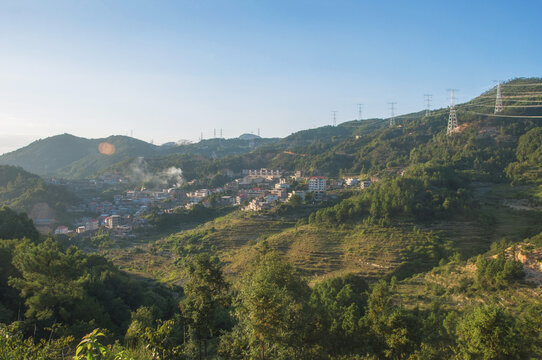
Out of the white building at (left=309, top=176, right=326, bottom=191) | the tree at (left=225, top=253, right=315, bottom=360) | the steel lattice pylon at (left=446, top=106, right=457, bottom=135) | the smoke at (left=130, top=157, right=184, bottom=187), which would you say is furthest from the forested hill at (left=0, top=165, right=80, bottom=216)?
the steel lattice pylon at (left=446, top=106, right=457, bottom=135)

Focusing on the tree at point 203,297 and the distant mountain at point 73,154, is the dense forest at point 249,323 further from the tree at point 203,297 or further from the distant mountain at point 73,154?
the distant mountain at point 73,154

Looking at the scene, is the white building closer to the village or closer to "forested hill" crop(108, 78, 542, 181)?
the village

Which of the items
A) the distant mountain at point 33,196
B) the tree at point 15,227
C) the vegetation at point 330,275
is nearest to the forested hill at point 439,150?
the vegetation at point 330,275

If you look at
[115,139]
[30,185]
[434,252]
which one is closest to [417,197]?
[434,252]

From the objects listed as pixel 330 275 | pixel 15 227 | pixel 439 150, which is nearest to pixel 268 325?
pixel 330 275

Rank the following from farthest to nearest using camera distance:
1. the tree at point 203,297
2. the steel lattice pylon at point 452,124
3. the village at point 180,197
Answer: the steel lattice pylon at point 452,124 < the village at point 180,197 < the tree at point 203,297
